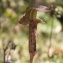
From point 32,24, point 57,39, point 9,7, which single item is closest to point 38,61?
point 57,39

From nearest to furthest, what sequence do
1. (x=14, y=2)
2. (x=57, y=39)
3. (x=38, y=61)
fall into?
(x=38, y=61)
(x=57, y=39)
(x=14, y=2)

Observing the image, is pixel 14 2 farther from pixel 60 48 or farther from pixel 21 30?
pixel 60 48

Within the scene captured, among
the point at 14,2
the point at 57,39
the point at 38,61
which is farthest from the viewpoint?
the point at 14,2

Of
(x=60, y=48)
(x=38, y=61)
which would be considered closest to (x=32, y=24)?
(x=38, y=61)

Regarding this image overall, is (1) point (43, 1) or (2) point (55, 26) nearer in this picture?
(2) point (55, 26)

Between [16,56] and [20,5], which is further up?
[20,5]

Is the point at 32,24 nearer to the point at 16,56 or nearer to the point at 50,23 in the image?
the point at 16,56

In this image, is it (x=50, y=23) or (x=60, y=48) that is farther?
(x=50, y=23)

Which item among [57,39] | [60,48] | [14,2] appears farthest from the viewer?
A: [14,2]

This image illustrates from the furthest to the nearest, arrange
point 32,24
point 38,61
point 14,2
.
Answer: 1. point 14,2
2. point 38,61
3. point 32,24
